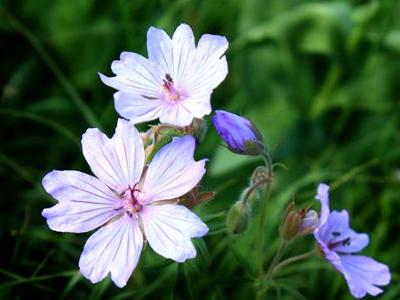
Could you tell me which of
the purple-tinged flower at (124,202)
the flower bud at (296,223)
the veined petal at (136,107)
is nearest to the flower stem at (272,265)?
the flower bud at (296,223)

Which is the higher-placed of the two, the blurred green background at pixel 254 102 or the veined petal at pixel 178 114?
the blurred green background at pixel 254 102

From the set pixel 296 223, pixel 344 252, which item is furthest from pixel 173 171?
pixel 344 252

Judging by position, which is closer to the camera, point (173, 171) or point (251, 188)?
point (173, 171)

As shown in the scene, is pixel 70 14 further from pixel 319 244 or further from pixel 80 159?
pixel 319 244

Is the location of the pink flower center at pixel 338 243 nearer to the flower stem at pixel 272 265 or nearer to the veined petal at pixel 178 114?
the flower stem at pixel 272 265

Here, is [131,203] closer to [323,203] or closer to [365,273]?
[323,203]

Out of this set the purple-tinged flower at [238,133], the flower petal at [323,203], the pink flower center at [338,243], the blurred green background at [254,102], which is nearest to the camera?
the purple-tinged flower at [238,133]

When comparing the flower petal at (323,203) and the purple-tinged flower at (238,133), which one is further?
the flower petal at (323,203)
